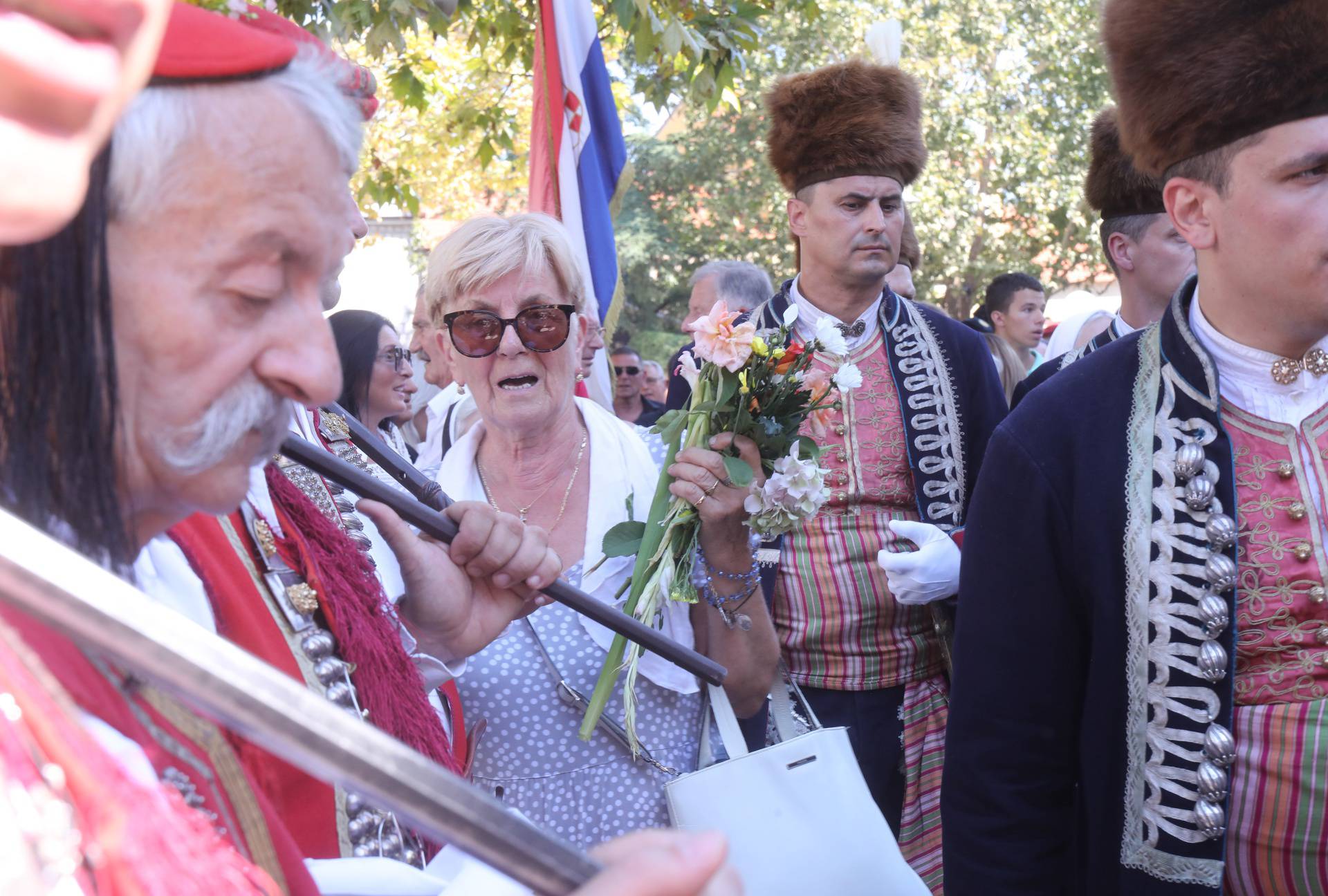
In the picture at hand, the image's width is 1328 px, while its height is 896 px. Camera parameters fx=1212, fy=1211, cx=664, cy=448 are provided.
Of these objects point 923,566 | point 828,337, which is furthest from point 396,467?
point 923,566

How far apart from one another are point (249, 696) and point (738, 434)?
6.98 ft

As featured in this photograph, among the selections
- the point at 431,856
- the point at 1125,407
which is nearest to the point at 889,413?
the point at 1125,407

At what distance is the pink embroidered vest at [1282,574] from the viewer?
210 centimetres

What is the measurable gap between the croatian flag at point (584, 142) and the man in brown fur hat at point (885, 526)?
40.5 inches

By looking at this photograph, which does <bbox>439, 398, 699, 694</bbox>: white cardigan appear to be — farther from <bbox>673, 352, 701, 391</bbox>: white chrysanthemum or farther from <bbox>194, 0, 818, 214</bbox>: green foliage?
<bbox>194, 0, 818, 214</bbox>: green foliage

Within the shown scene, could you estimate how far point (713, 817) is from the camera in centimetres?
242

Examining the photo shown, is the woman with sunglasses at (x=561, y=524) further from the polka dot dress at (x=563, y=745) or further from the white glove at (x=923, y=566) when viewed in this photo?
the white glove at (x=923, y=566)

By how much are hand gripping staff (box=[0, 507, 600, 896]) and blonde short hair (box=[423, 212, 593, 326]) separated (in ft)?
7.34

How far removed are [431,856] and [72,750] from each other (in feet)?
3.28

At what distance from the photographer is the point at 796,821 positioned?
2.42 meters

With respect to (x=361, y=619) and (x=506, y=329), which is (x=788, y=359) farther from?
(x=361, y=619)

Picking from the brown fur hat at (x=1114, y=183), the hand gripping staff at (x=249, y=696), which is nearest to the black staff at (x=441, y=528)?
the hand gripping staff at (x=249, y=696)

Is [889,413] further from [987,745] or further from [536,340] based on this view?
[987,745]

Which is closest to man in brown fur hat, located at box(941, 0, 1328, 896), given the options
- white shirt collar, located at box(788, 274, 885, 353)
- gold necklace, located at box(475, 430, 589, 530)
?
gold necklace, located at box(475, 430, 589, 530)
